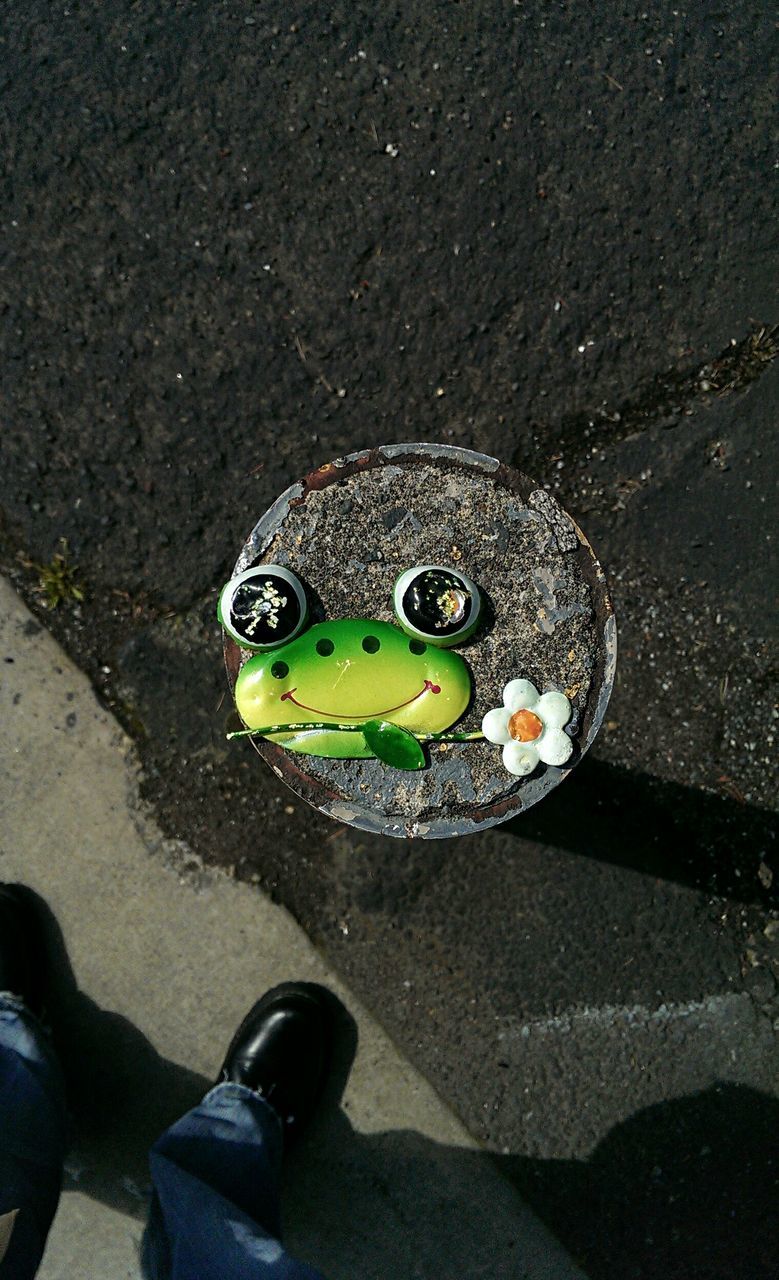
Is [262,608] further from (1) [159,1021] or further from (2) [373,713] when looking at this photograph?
(1) [159,1021]

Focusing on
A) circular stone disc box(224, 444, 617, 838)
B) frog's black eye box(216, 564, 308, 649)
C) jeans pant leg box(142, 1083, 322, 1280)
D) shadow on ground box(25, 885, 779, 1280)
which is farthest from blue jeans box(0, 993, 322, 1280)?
frog's black eye box(216, 564, 308, 649)

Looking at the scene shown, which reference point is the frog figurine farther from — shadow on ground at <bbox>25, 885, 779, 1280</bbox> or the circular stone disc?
shadow on ground at <bbox>25, 885, 779, 1280</bbox>

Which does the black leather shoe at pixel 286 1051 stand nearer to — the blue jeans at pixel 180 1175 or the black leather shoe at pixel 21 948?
the blue jeans at pixel 180 1175

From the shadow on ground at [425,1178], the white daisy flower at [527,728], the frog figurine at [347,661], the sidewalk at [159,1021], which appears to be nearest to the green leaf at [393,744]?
the frog figurine at [347,661]

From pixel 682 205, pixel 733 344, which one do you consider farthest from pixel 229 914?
pixel 682 205

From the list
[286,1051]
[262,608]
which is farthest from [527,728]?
[286,1051]

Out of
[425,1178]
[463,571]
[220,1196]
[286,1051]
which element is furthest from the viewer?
[425,1178]

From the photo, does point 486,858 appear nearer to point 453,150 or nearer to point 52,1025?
point 52,1025
